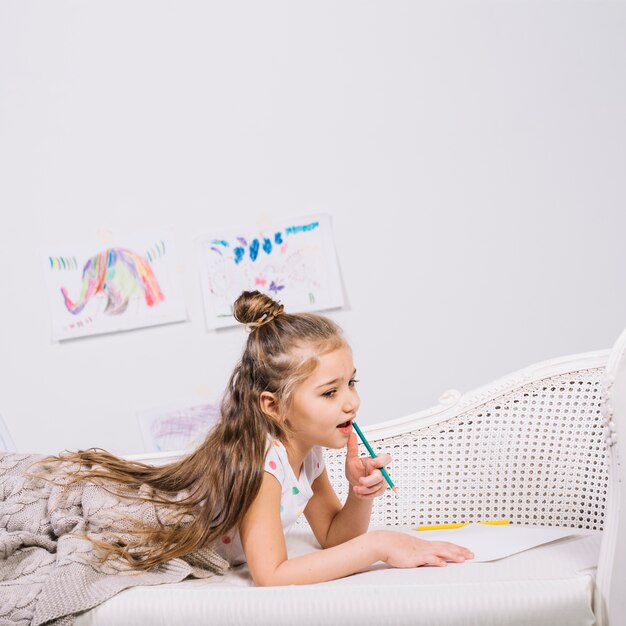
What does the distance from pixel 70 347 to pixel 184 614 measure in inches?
64.8

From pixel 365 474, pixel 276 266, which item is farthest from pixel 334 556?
pixel 276 266

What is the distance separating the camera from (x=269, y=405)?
1.50 meters

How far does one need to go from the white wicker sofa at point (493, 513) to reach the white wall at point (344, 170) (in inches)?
29.3

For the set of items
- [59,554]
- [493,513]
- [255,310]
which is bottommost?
[493,513]

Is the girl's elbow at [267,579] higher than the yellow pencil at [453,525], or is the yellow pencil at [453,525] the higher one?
the girl's elbow at [267,579]

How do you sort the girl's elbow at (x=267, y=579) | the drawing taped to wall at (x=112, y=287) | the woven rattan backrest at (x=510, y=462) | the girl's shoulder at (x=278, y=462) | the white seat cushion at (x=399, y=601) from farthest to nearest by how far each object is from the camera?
the drawing taped to wall at (x=112, y=287), the woven rattan backrest at (x=510, y=462), the girl's shoulder at (x=278, y=462), the girl's elbow at (x=267, y=579), the white seat cushion at (x=399, y=601)

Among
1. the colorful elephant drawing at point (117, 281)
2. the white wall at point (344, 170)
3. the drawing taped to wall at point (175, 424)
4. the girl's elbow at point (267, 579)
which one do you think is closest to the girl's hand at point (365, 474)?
the girl's elbow at point (267, 579)

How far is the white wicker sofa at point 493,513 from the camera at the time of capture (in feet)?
3.88

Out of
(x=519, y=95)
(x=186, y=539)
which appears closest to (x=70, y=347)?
(x=186, y=539)

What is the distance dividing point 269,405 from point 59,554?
1.43 feet

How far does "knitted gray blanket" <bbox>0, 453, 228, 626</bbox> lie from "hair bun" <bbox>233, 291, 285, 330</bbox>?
1.26 ft

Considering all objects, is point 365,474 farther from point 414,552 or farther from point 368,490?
point 414,552

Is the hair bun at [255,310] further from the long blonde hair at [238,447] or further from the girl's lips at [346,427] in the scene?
the girl's lips at [346,427]

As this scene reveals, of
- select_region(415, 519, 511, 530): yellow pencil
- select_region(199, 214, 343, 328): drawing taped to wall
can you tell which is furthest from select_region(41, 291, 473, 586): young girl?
select_region(199, 214, 343, 328): drawing taped to wall
